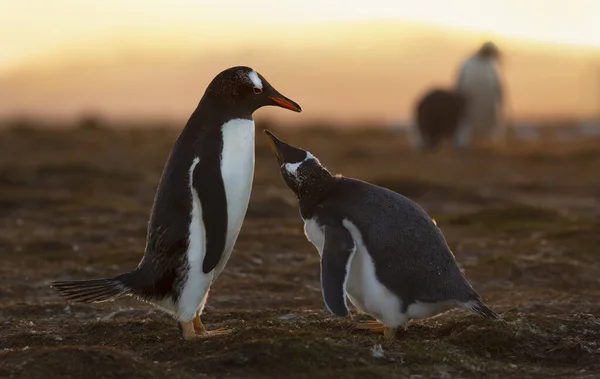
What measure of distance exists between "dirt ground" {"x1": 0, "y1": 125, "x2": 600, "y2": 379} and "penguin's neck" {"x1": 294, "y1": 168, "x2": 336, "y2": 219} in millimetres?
781

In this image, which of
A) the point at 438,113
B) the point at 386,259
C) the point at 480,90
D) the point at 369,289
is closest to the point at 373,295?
the point at 369,289

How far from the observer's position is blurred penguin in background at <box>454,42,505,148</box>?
85.6ft

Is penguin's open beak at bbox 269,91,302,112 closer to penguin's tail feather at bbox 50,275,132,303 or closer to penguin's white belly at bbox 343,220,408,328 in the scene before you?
penguin's white belly at bbox 343,220,408,328

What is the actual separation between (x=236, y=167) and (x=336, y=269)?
90 cm

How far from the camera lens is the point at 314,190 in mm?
6801

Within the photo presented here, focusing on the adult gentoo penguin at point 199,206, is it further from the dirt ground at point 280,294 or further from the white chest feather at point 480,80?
the white chest feather at point 480,80

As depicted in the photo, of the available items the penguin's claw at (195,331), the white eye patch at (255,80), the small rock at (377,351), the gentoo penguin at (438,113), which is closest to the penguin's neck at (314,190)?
the white eye patch at (255,80)

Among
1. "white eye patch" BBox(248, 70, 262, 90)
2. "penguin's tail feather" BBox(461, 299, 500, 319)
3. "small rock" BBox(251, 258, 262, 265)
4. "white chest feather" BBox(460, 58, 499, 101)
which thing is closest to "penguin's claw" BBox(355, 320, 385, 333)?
"penguin's tail feather" BBox(461, 299, 500, 319)

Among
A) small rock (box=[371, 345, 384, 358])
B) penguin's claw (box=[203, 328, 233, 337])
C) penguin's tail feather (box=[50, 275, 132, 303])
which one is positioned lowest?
small rock (box=[371, 345, 384, 358])

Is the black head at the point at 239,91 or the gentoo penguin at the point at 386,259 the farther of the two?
the black head at the point at 239,91

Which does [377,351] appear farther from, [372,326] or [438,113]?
[438,113]

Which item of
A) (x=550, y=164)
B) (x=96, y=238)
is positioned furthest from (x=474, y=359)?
(x=550, y=164)

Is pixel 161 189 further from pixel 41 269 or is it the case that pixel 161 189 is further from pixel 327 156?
pixel 327 156

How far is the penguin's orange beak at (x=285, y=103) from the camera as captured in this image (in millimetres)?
6879
